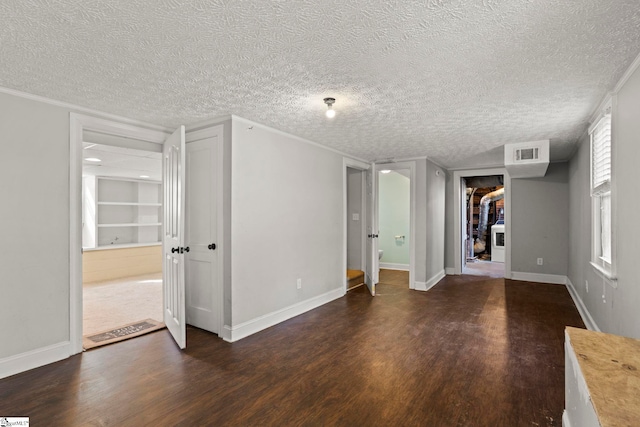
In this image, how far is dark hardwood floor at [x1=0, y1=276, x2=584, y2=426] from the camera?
2066 millimetres

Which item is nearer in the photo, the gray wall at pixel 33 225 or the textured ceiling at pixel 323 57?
the textured ceiling at pixel 323 57

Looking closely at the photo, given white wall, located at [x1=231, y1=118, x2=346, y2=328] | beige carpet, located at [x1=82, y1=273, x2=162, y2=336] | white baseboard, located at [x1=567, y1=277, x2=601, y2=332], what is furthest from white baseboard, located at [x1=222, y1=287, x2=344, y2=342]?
white baseboard, located at [x1=567, y1=277, x2=601, y2=332]

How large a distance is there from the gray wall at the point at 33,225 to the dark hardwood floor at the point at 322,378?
1.12 ft

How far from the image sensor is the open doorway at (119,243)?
3.97 metres

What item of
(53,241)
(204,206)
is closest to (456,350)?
(204,206)

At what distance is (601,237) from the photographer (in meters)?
3.38

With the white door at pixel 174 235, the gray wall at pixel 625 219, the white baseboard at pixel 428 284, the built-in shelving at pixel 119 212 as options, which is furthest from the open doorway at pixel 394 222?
→ the built-in shelving at pixel 119 212

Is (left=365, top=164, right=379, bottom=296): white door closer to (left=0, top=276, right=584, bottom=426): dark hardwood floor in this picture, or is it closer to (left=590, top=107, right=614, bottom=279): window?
(left=0, top=276, right=584, bottom=426): dark hardwood floor

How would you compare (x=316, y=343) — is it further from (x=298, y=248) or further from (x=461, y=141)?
(x=461, y=141)

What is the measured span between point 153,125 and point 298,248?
2.11 meters

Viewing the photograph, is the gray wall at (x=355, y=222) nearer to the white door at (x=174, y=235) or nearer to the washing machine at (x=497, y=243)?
the white door at (x=174, y=235)

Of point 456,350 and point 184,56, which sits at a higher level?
point 184,56

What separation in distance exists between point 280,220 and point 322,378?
6.08 feet

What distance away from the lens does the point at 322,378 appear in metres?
2.54
